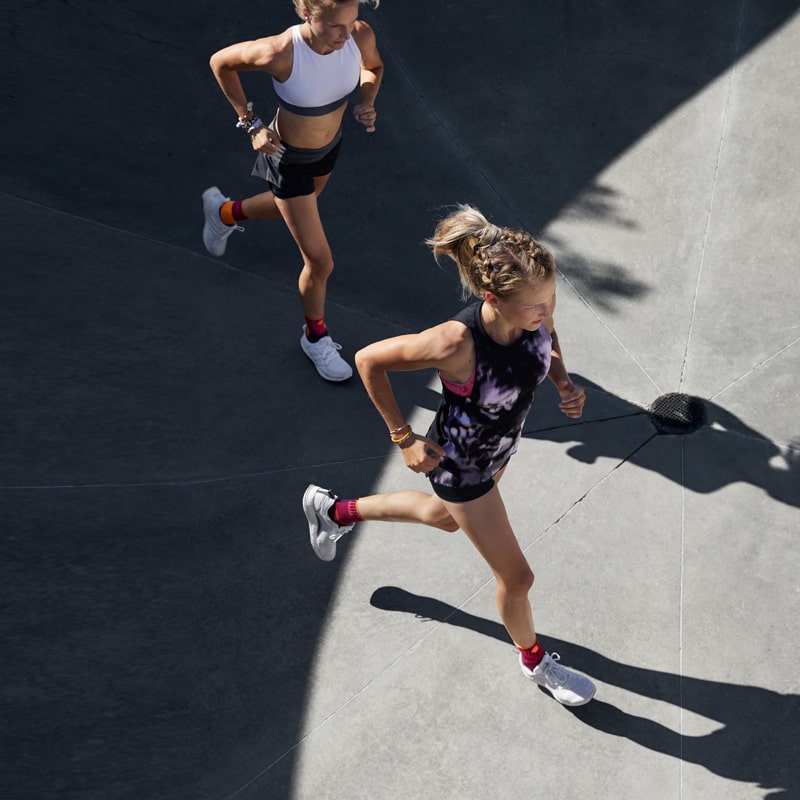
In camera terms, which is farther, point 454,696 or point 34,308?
point 34,308


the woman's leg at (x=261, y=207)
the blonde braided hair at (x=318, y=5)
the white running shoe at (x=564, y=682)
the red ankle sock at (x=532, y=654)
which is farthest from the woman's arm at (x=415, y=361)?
the woman's leg at (x=261, y=207)

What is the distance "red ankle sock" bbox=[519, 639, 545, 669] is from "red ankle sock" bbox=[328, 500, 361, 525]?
3.11 ft

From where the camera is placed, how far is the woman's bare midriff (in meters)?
5.00

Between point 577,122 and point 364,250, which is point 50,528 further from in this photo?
point 577,122

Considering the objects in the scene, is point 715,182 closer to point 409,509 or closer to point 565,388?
point 565,388

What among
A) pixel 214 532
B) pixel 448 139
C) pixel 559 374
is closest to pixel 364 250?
pixel 448 139

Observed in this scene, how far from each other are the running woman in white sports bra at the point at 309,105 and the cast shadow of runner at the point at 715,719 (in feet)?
6.66

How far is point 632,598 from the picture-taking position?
4.93 meters

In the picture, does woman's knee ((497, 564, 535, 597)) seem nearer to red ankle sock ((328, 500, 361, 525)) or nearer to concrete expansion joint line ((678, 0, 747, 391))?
red ankle sock ((328, 500, 361, 525))

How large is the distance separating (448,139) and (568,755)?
13.5 ft

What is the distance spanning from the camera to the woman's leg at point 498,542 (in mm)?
3980

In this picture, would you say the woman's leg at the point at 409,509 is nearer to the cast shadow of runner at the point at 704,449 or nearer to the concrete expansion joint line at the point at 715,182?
the cast shadow of runner at the point at 704,449

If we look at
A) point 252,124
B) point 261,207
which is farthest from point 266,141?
point 261,207

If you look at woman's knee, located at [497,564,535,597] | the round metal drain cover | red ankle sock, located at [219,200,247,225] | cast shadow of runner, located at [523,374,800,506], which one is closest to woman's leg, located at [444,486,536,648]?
woman's knee, located at [497,564,535,597]
